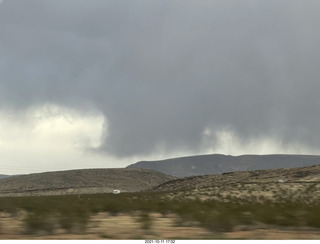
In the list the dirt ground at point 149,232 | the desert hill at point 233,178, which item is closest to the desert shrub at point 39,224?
the dirt ground at point 149,232

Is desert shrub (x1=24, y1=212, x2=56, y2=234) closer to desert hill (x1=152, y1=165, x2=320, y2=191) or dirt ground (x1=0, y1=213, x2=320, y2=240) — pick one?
dirt ground (x1=0, y1=213, x2=320, y2=240)

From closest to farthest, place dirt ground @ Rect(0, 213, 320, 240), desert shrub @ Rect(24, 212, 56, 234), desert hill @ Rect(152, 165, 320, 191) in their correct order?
dirt ground @ Rect(0, 213, 320, 240) < desert shrub @ Rect(24, 212, 56, 234) < desert hill @ Rect(152, 165, 320, 191)

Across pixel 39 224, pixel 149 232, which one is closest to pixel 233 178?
pixel 39 224

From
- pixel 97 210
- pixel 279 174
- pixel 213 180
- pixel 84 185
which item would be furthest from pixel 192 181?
pixel 97 210

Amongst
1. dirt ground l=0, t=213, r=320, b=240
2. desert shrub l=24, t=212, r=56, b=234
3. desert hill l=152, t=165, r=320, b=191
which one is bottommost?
dirt ground l=0, t=213, r=320, b=240

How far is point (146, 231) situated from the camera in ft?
50.5

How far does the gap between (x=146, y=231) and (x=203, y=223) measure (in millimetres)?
3311

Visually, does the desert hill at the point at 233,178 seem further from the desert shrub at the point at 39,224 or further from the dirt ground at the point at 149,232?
the desert shrub at the point at 39,224

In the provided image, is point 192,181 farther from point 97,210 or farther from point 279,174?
point 97,210

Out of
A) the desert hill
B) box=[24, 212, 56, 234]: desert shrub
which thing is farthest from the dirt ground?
the desert hill

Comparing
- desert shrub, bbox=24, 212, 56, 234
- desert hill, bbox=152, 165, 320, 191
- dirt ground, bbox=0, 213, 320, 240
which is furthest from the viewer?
desert hill, bbox=152, 165, 320, 191

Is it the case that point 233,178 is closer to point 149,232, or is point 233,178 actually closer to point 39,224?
point 39,224

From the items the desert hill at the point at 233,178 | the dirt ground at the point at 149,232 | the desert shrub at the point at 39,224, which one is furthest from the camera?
the desert hill at the point at 233,178

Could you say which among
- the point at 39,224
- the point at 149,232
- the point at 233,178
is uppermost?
the point at 233,178
